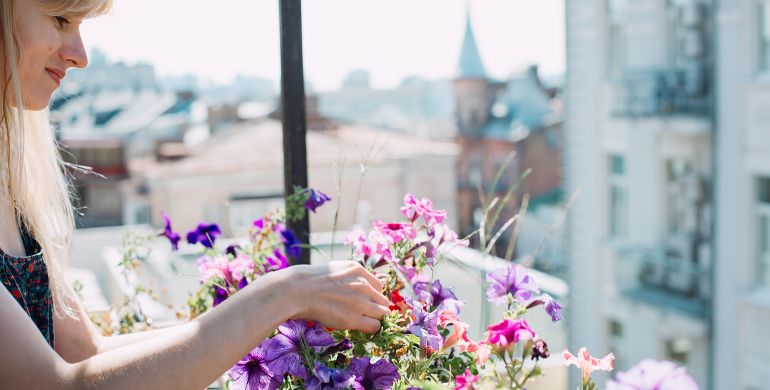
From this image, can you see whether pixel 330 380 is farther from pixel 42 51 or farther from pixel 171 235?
pixel 171 235

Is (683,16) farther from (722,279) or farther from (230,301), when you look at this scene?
(230,301)

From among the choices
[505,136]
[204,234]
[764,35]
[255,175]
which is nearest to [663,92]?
[764,35]

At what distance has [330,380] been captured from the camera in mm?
592

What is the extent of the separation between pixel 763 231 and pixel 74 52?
19.6 ft

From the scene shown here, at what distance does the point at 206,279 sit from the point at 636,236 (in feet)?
22.2

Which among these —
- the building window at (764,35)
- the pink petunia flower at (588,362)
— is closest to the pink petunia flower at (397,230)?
the pink petunia flower at (588,362)

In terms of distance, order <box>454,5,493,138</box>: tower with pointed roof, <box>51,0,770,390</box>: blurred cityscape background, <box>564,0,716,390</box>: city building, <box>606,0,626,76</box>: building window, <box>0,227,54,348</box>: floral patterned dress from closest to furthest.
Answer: <box>0,227,54,348</box>: floral patterned dress → <box>51,0,770,390</box>: blurred cityscape background → <box>564,0,716,390</box>: city building → <box>606,0,626,76</box>: building window → <box>454,5,493,138</box>: tower with pointed roof

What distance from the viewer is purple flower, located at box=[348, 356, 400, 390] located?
62 centimetres

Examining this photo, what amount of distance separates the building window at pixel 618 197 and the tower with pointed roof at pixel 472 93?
596 inches

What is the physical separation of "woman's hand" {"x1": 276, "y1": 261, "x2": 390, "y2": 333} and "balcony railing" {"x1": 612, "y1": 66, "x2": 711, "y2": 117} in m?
6.01

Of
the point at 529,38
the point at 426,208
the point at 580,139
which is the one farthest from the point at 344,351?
the point at 529,38

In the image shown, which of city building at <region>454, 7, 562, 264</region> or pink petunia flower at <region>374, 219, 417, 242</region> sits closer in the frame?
pink petunia flower at <region>374, 219, 417, 242</region>

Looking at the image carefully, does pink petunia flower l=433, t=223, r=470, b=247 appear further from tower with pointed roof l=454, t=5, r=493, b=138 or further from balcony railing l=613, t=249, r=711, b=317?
tower with pointed roof l=454, t=5, r=493, b=138

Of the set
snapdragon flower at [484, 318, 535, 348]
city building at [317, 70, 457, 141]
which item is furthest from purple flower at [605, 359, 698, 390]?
city building at [317, 70, 457, 141]
